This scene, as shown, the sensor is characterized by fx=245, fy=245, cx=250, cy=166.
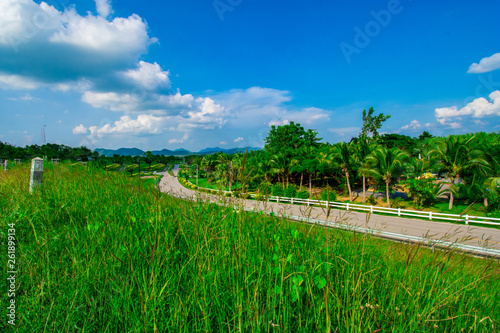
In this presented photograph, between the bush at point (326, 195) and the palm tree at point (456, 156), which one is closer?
the bush at point (326, 195)

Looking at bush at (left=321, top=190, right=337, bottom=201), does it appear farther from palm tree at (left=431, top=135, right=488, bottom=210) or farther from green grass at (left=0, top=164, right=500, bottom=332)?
palm tree at (left=431, top=135, right=488, bottom=210)

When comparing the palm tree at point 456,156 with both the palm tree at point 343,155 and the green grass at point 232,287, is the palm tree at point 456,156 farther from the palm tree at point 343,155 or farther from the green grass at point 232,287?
the green grass at point 232,287

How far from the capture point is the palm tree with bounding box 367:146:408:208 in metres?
26.8

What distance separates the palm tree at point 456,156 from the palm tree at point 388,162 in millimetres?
3137

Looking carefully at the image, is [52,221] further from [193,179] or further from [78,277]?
[193,179]

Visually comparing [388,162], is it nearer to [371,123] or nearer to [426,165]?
[426,165]

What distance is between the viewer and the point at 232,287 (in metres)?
1.64

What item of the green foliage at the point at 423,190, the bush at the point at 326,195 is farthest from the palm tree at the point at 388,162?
the bush at the point at 326,195

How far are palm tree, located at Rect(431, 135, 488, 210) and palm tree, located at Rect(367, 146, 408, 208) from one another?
3137mm

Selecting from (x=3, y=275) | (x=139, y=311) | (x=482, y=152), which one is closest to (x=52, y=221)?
(x=3, y=275)

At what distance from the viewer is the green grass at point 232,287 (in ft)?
4.59

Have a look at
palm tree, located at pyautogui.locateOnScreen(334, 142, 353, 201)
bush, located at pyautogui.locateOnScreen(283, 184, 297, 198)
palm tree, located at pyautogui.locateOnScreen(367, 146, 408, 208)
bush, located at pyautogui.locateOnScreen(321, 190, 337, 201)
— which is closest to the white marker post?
bush, located at pyautogui.locateOnScreen(321, 190, 337, 201)

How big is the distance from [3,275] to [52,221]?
117cm

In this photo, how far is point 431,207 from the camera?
85.1 ft
